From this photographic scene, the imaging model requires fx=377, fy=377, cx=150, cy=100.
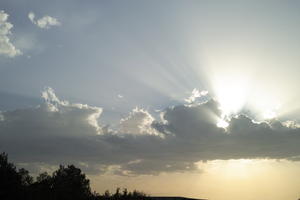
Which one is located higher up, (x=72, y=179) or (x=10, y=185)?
(x=72, y=179)

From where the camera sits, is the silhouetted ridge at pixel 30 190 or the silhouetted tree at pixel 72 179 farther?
the silhouetted tree at pixel 72 179

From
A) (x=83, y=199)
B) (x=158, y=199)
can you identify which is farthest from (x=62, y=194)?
(x=158, y=199)

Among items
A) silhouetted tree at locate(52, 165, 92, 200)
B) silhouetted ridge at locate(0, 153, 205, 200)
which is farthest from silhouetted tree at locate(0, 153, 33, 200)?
silhouetted tree at locate(52, 165, 92, 200)

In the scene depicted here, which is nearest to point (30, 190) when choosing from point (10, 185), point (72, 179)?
point (10, 185)

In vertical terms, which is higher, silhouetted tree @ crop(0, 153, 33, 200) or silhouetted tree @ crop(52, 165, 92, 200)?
silhouetted tree @ crop(52, 165, 92, 200)

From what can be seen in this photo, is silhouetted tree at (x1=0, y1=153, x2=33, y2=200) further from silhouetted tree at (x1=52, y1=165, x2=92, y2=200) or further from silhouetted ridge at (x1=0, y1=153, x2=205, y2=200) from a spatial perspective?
silhouetted tree at (x1=52, y1=165, x2=92, y2=200)

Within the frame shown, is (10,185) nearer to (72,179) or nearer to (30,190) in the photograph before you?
(30,190)

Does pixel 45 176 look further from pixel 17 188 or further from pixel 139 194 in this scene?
pixel 17 188

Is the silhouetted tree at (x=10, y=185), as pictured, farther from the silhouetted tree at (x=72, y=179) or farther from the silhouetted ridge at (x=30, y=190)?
the silhouetted tree at (x=72, y=179)

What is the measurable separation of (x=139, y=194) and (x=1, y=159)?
47.7 metres

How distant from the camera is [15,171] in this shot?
3888 inches

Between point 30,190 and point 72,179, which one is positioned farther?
point 72,179

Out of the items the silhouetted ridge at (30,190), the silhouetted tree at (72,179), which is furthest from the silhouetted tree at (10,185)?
the silhouetted tree at (72,179)

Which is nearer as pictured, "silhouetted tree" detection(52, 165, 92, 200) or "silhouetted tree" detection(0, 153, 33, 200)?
"silhouetted tree" detection(0, 153, 33, 200)
